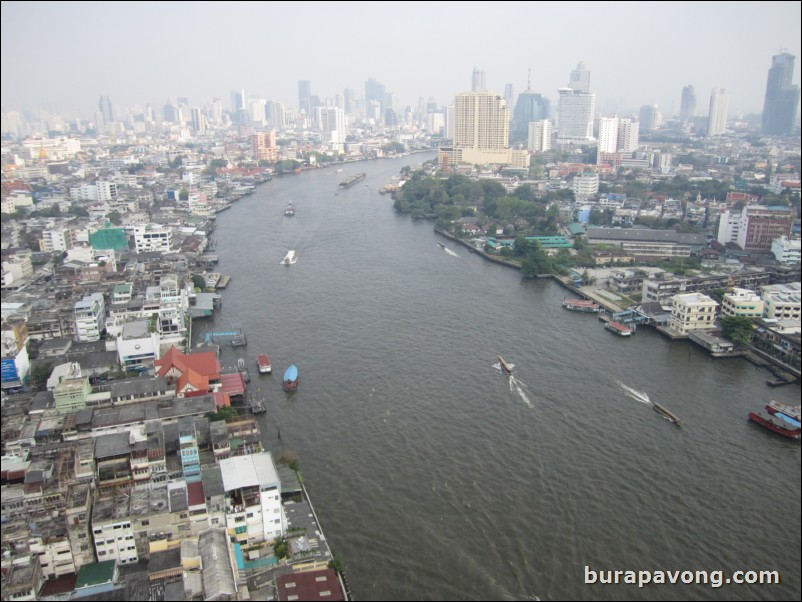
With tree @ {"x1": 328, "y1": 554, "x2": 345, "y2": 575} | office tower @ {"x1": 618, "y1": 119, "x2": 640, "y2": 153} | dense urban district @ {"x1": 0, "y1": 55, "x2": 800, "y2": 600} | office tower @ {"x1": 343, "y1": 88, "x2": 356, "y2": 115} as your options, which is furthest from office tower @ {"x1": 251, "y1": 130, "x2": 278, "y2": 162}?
office tower @ {"x1": 343, "y1": 88, "x2": 356, "y2": 115}

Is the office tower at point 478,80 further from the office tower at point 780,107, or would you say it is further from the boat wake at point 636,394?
the boat wake at point 636,394

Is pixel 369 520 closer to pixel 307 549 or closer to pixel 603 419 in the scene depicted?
pixel 307 549

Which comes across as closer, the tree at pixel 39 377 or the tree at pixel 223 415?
the tree at pixel 223 415

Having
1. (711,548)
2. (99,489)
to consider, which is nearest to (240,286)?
(99,489)

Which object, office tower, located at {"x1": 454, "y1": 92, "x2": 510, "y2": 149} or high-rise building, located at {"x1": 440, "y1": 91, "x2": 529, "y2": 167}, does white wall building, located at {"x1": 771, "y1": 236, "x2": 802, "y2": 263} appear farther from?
office tower, located at {"x1": 454, "y1": 92, "x2": 510, "y2": 149}

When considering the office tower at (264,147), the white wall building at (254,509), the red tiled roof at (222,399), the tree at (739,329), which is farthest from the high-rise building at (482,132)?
the white wall building at (254,509)

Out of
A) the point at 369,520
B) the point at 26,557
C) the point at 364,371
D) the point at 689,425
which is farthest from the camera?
the point at 364,371

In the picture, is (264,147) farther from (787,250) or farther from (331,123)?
(787,250)
